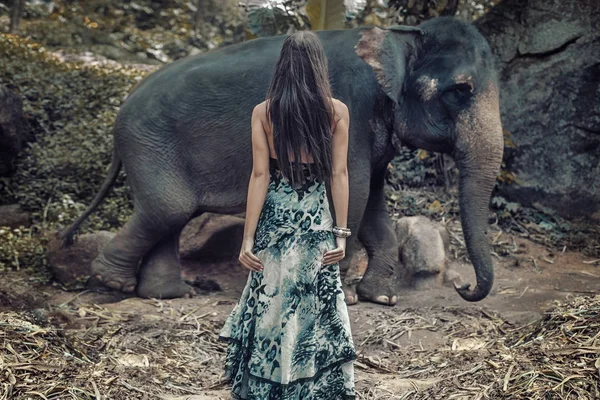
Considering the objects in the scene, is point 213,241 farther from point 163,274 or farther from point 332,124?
point 332,124

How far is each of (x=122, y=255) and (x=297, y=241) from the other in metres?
3.11

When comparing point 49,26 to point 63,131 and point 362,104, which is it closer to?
point 63,131

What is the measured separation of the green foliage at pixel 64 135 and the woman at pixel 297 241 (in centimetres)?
455

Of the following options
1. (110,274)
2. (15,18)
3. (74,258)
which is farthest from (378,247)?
(15,18)

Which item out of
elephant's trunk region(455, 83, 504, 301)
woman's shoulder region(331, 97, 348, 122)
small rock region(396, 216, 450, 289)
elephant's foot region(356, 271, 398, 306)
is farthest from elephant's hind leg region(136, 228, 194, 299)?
woman's shoulder region(331, 97, 348, 122)

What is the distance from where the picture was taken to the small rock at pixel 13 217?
26.5 ft

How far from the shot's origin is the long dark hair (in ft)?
12.1

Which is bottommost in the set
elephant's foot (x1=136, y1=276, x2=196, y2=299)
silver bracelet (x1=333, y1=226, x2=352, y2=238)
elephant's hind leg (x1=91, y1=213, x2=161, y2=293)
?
elephant's foot (x1=136, y1=276, x2=196, y2=299)

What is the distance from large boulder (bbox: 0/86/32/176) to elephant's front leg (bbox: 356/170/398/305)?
4.04 m

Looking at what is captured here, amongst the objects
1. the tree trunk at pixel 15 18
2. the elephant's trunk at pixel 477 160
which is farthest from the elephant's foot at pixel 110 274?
the tree trunk at pixel 15 18

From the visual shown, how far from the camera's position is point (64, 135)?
373 inches

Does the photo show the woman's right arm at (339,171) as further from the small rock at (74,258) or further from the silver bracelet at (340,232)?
the small rock at (74,258)

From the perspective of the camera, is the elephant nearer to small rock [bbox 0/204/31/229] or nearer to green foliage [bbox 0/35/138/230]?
small rock [bbox 0/204/31/229]

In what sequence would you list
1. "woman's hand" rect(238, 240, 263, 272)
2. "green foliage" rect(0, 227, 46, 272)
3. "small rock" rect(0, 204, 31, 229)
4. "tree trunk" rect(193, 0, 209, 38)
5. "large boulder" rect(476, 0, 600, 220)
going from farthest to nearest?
"tree trunk" rect(193, 0, 209, 38) < "large boulder" rect(476, 0, 600, 220) < "small rock" rect(0, 204, 31, 229) < "green foliage" rect(0, 227, 46, 272) < "woman's hand" rect(238, 240, 263, 272)
